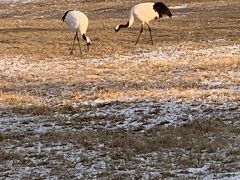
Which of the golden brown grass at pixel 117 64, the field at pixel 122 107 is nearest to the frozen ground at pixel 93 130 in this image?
the field at pixel 122 107

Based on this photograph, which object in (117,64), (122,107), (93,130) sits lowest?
(93,130)

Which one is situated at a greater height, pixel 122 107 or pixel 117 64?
pixel 117 64

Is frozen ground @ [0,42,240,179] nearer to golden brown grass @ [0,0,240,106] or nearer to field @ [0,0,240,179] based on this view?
field @ [0,0,240,179]

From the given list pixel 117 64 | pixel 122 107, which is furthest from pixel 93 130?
pixel 117 64

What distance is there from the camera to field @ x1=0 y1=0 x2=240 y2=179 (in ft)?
26.3

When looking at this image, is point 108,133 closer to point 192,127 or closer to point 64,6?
point 192,127

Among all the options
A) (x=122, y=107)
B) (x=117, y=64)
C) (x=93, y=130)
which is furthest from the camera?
(x=117, y=64)

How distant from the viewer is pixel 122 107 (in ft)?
37.4

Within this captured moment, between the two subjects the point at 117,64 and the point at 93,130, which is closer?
the point at 93,130

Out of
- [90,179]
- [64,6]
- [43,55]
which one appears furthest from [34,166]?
[64,6]

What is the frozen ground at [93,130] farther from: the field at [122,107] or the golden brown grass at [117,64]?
the golden brown grass at [117,64]

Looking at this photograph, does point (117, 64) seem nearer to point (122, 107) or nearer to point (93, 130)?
point (122, 107)

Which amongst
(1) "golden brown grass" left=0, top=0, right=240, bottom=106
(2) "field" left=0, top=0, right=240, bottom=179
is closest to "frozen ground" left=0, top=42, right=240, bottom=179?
(2) "field" left=0, top=0, right=240, bottom=179

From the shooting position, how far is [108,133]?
966cm
